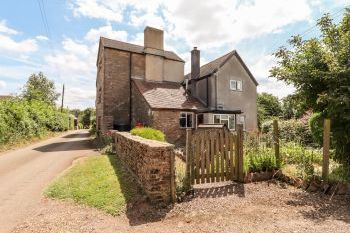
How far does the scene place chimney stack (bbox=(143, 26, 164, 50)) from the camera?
25.7 meters

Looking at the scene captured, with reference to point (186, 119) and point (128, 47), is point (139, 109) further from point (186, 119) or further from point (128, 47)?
point (128, 47)

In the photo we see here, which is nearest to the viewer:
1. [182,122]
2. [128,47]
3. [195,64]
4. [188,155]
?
[188,155]

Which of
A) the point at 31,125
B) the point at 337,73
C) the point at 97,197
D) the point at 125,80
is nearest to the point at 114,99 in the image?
the point at 125,80

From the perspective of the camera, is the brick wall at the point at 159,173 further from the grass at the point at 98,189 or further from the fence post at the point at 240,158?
the fence post at the point at 240,158

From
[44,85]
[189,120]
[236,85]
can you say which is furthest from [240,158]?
[44,85]

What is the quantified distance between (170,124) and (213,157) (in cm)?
1336

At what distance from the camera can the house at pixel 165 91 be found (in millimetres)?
21375

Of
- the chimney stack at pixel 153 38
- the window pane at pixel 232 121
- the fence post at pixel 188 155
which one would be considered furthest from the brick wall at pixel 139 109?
the fence post at pixel 188 155

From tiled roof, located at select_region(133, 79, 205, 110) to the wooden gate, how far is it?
1270 cm

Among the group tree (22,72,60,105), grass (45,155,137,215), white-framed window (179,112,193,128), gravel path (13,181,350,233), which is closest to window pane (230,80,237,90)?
white-framed window (179,112,193,128)

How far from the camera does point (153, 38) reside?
26.1m

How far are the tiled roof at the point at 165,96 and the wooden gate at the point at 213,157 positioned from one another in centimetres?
1270

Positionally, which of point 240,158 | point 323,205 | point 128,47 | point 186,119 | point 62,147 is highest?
point 128,47

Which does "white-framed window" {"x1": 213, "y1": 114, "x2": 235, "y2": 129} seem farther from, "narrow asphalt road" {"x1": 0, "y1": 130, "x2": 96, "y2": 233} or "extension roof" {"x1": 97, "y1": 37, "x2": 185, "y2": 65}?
"narrow asphalt road" {"x1": 0, "y1": 130, "x2": 96, "y2": 233}
